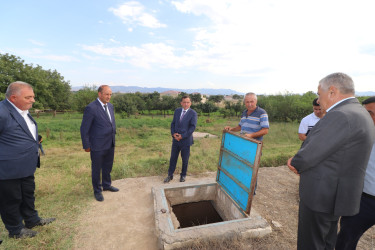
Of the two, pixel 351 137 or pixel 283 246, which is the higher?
pixel 351 137

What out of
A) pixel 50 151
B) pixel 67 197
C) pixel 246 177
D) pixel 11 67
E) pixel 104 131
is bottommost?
pixel 50 151

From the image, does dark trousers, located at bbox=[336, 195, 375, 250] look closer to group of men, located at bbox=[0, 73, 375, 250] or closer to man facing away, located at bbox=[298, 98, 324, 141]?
group of men, located at bbox=[0, 73, 375, 250]

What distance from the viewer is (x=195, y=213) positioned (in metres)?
4.30

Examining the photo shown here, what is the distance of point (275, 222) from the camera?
125 inches

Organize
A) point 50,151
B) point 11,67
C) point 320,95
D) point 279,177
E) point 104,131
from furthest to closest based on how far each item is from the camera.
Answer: point 11,67 → point 50,151 → point 279,177 → point 104,131 → point 320,95

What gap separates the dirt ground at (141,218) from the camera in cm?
268

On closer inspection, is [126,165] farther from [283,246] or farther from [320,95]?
[320,95]

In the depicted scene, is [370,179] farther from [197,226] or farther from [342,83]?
[197,226]

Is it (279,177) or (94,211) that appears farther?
(279,177)

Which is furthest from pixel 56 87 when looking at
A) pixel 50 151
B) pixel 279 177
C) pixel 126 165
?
pixel 279 177

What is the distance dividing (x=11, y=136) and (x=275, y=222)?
4.29 m

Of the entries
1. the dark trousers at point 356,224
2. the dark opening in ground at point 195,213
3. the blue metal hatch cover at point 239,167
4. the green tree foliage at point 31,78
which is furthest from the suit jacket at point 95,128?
the green tree foliage at point 31,78

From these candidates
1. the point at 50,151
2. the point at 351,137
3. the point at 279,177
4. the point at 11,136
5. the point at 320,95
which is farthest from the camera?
the point at 50,151

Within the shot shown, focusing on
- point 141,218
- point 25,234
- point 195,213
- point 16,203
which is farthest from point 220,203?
point 16,203
